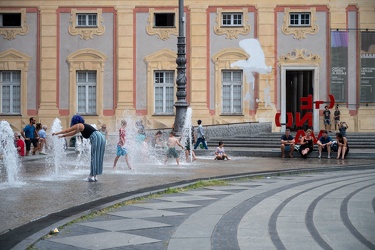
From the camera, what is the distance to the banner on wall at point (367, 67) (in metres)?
39.2

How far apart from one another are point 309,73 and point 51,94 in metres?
12.8

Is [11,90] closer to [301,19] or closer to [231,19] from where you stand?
[231,19]

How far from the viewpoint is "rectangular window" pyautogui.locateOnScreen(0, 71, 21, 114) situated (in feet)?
134

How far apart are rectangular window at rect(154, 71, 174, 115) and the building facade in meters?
0.05

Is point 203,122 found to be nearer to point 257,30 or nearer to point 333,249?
point 257,30

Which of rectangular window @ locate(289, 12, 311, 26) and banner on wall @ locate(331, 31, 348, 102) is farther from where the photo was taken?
rectangular window @ locate(289, 12, 311, 26)

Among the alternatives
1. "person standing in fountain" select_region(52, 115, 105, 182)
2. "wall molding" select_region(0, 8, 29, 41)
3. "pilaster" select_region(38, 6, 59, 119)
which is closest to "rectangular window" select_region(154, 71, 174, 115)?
"pilaster" select_region(38, 6, 59, 119)

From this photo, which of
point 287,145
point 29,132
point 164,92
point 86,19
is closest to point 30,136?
point 29,132

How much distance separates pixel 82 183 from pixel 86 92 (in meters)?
24.1

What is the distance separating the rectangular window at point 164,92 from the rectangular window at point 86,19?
404cm

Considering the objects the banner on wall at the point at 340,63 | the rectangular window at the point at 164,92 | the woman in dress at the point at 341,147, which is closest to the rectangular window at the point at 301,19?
the banner on wall at the point at 340,63

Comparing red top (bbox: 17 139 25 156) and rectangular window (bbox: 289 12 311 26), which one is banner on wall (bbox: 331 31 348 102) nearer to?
rectangular window (bbox: 289 12 311 26)

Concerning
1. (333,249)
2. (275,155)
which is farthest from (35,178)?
(275,155)

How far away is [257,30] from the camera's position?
39.9 m
